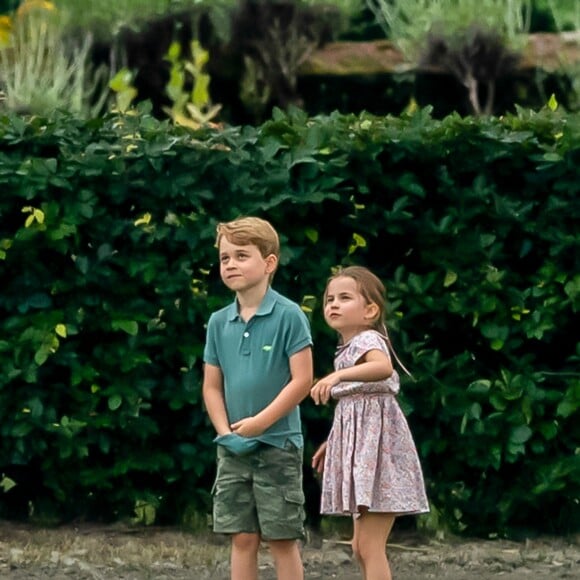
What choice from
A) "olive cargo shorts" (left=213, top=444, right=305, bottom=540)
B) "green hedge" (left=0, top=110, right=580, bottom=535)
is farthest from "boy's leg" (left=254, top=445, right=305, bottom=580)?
"green hedge" (left=0, top=110, right=580, bottom=535)

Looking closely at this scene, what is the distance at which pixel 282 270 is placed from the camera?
6.81 metres

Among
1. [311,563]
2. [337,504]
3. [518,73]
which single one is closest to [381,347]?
[337,504]

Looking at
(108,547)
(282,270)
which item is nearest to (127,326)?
(282,270)

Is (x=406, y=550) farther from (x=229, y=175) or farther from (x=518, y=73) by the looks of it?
(x=518, y=73)

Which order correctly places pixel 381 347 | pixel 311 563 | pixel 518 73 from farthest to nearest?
1. pixel 518 73
2. pixel 311 563
3. pixel 381 347

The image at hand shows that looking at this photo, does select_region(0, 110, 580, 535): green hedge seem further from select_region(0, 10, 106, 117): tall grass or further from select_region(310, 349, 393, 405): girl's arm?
select_region(0, 10, 106, 117): tall grass

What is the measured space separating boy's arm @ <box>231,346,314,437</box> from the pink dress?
16cm

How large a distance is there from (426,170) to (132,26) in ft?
23.7

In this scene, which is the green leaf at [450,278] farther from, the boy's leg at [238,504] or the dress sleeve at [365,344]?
the boy's leg at [238,504]

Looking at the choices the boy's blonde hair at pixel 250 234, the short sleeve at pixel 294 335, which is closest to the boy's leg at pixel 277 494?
the short sleeve at pixel 294 335

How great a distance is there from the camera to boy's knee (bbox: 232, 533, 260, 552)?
5.43m

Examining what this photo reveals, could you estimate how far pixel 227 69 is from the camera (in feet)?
45.1

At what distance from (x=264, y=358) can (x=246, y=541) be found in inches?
25.0

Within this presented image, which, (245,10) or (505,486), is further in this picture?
(245,10)
